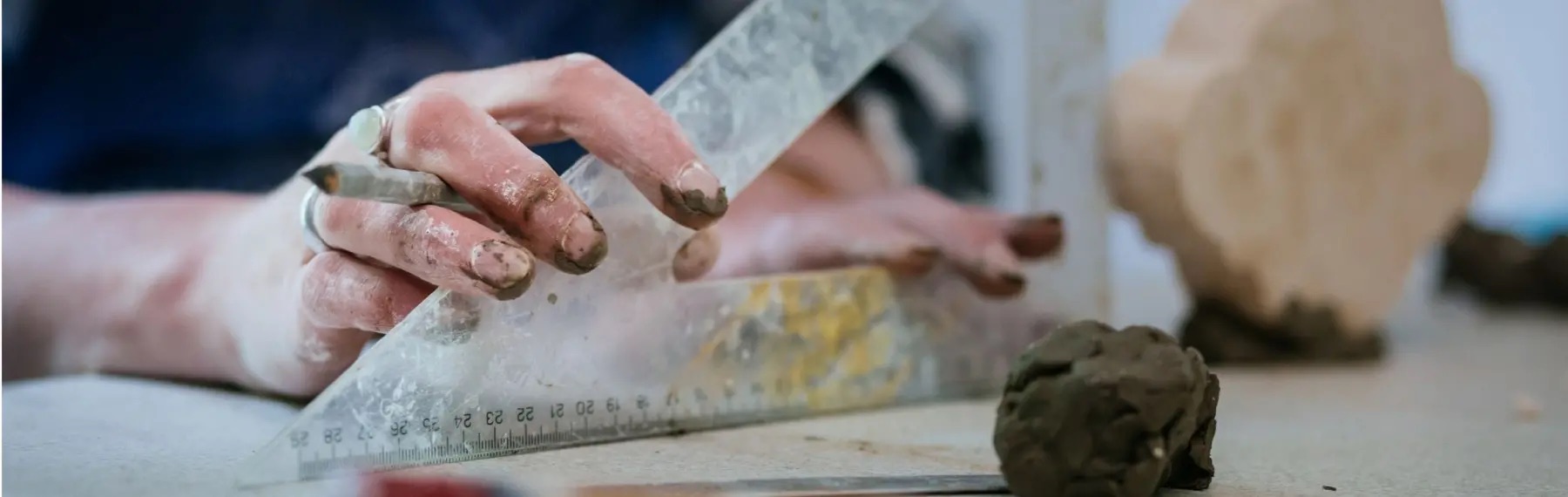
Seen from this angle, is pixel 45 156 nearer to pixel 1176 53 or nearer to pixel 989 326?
pixel 989 326

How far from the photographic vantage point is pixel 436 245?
0.53 m

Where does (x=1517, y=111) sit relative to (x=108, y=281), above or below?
above

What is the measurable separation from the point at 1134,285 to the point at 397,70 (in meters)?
1.22

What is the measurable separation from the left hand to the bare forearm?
0.33 metres

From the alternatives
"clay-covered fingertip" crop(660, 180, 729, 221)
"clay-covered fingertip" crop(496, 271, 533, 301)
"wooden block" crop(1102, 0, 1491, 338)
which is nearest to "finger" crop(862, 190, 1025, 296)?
"wooden block" crop(1102, 0, 1491, 338)

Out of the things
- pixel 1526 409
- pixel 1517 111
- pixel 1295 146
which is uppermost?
pixel 1517 111

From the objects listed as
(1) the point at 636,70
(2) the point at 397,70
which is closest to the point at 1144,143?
(1) the point at 636,70

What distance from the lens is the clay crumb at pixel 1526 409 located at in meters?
0.86

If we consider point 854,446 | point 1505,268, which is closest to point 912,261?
point 854,446

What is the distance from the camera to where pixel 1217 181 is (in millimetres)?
996

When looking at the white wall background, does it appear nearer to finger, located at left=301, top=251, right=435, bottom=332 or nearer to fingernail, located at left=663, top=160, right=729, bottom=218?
fingernail, located at left=663, top=160, right=729, bottom=218

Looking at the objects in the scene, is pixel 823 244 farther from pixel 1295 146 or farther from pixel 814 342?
pixel 1295 146

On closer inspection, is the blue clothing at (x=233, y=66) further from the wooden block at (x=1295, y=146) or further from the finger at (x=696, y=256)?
the wooden block at (x=1295, y=146)

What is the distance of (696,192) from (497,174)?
4.1 inches
